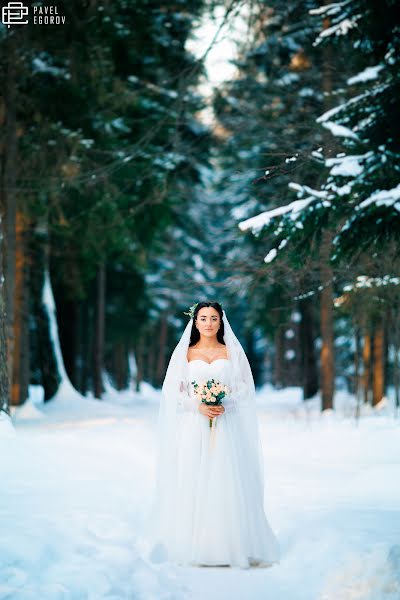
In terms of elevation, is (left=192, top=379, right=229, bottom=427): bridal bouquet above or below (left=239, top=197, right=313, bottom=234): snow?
below

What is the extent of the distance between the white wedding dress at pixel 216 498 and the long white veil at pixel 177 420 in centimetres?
7

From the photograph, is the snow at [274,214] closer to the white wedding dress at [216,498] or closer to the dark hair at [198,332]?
the dark hair at [198,332]

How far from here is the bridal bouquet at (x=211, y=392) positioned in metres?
6.27

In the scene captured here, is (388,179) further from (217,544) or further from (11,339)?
(11,339)

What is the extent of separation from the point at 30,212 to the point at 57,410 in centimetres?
647

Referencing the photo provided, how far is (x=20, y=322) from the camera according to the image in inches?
733

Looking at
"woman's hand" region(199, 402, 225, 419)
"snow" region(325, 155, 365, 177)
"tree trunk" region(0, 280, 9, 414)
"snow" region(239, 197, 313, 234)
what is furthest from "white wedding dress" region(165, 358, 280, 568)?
"tree trunk" region(0, 280, 9, 414)

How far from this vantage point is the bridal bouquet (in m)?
6.27

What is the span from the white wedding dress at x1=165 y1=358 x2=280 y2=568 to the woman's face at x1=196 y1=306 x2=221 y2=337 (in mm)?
369

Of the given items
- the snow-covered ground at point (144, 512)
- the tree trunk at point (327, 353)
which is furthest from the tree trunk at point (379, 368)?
the snow-covered ground at point (144, 512)

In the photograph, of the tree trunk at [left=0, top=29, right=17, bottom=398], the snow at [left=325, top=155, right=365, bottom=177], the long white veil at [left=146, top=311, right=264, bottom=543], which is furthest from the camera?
the tree trunk at [left=0, top=29, right=17, bottom=398]

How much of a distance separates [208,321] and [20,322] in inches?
513

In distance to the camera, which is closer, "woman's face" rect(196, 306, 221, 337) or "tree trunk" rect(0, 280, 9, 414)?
"woman's face" rect(196, 306, 221, 337)

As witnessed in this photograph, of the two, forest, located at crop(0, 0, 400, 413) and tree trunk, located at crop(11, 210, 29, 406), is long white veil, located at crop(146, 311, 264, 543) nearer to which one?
forest, located at crop(0, 0, 400, 413)
